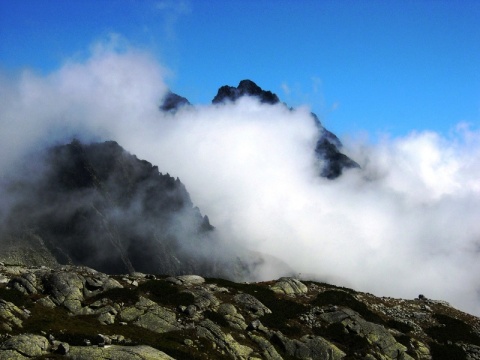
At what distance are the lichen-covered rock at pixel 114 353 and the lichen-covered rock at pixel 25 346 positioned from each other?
199 centimetres

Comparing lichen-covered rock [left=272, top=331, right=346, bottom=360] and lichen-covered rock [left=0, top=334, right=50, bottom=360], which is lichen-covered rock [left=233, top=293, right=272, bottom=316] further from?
lichen-covered rock [left=0, top=334, right=50, bottom=360]

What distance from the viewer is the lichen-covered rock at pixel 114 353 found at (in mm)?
29141

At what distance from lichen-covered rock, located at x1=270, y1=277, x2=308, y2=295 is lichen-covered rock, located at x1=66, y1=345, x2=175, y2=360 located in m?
31.3

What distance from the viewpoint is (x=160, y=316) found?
41.9 metres

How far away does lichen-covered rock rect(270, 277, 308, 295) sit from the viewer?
6056 centimetres

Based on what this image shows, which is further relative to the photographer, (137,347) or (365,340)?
(365,340)

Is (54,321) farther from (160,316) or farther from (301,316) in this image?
(301,316)

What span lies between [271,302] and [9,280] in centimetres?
3105

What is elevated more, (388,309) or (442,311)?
(442,311)

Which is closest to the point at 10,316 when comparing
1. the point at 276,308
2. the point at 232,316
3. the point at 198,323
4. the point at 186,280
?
the point at 198,323

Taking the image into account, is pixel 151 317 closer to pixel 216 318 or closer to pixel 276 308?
pixel 216 318

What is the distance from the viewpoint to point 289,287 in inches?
2434

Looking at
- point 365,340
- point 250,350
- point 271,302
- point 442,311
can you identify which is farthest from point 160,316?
point 442,311

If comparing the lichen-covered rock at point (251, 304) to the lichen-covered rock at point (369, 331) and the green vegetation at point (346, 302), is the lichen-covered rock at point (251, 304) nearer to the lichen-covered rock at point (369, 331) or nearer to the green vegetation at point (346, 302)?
the lichen-covered rock at point (369, 331)
